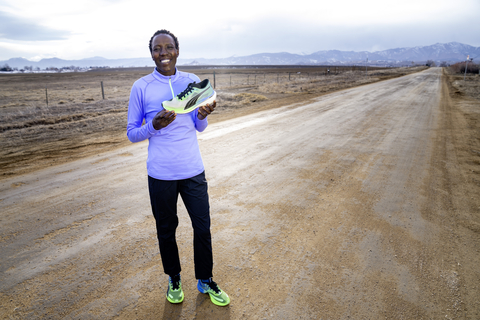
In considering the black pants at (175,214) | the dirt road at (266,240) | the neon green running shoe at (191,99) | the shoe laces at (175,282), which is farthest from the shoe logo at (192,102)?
the dirt road at (266,240)

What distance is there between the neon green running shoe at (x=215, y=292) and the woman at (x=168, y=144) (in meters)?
0.34

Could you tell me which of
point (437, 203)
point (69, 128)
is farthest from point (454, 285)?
point (69, 128)

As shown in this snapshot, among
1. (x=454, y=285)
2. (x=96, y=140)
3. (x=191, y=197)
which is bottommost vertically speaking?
(x=454, y=285)

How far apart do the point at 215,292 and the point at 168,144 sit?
1.39 meters

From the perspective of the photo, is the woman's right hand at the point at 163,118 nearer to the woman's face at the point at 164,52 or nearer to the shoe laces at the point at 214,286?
the woman's face at the point at 164,52

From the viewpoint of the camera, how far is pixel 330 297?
8.20ft

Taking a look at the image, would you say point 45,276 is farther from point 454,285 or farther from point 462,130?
point 462,130

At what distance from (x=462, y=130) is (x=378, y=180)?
6113 mm

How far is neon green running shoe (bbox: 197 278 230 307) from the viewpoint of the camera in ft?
7.88

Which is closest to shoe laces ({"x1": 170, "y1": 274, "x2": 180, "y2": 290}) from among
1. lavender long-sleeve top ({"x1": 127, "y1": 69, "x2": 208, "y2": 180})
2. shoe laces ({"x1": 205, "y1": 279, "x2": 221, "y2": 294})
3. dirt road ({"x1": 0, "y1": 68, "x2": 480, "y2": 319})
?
dirt road ({"x1": 0, "y1": 68, "x2": 480, "y2": 319})

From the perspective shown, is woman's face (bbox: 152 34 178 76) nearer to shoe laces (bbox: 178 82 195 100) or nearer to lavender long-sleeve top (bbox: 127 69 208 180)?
lavender long-sleeve top (bbox: 127 69 208 180)

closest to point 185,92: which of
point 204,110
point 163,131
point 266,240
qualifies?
point 204,110

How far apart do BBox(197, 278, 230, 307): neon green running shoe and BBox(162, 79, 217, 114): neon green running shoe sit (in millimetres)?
1551

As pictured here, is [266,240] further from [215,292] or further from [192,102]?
[192,102]
